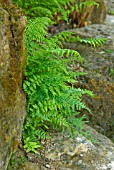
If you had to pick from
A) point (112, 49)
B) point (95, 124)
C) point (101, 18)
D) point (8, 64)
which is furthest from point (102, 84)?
point (101, 18)

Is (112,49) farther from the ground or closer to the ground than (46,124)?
farther from the ground

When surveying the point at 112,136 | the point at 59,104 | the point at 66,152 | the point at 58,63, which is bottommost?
the point at 112,136

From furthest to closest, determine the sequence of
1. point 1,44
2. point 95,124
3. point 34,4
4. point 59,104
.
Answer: point 34,4 < point 95,124 < point 59,104 < point 1,44

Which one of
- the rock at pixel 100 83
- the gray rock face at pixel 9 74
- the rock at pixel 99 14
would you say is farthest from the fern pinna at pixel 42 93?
the rock at pixel 99 14

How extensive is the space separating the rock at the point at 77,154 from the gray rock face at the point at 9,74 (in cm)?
55

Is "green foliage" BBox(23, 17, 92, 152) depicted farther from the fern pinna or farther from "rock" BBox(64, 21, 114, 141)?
"rock" BBox(64, 21, 114, 141)

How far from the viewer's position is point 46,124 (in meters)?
3.39

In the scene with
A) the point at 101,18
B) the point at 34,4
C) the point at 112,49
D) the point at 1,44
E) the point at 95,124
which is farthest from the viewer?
the point at 101,18

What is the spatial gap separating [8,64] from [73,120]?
3.78 ft

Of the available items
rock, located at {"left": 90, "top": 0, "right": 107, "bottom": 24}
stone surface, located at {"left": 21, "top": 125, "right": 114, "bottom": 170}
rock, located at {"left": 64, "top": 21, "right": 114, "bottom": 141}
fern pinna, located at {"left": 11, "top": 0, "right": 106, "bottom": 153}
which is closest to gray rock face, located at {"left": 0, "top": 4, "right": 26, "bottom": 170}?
fern pinna, located at {"left": 11, "top": 0, "right": 106, "bottom": 153}

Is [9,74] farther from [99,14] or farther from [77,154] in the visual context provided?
[99,14]

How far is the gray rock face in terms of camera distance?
7.81ft

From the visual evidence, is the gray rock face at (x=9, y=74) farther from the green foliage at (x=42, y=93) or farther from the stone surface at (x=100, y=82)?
the stone surface at (x=100, y=82)

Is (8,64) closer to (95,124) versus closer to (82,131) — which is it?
(82,131)
